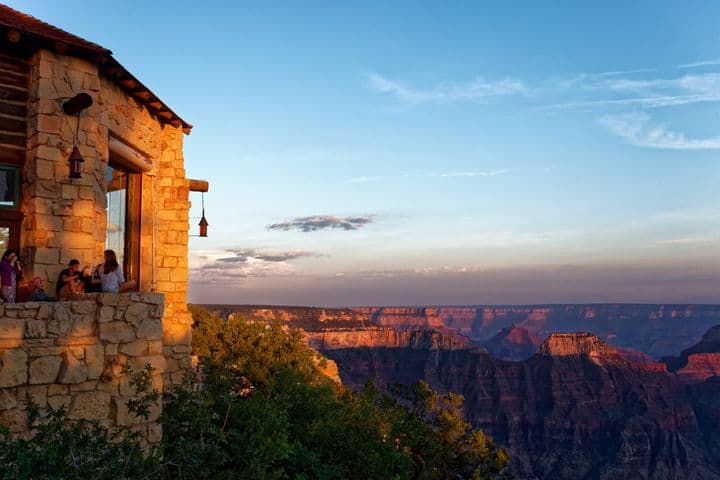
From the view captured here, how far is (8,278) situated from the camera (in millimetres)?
9312

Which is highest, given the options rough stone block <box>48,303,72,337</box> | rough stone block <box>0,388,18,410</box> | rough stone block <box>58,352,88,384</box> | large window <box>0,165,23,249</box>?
large window <box>0,165,23,249</box>

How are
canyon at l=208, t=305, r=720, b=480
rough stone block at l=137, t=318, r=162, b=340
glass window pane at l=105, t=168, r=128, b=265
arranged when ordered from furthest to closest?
canyon at l=208, t=305, r=720, b=480, glass window pane at l=105, t=168, r=128, b=265, rough stone block at l=137, t=318, r=162, b=340

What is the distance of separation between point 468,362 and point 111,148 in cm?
9980

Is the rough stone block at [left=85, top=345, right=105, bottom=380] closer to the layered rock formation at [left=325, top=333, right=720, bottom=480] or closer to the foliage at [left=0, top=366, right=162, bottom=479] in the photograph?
the foliage at [left=0, top=366, right=162, bottom=479]

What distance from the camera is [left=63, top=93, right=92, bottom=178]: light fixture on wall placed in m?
10.0

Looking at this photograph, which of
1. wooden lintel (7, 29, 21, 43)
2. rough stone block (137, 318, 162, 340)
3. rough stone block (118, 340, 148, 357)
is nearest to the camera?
rough stone block (118, 340, 148, 357)

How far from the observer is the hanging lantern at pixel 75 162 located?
32.8 ft

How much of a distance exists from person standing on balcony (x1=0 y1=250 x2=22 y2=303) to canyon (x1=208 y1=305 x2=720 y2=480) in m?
73.1

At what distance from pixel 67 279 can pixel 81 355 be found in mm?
2262

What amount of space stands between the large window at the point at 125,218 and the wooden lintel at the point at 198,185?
1929 millimetres

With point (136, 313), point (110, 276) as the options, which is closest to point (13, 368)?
point (136, 313)

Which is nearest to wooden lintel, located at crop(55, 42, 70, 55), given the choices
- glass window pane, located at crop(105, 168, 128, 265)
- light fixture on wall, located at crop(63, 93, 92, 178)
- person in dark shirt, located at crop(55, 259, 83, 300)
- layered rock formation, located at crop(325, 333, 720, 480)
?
light fixture on wall, located at crop(63, 93, 92, 178)

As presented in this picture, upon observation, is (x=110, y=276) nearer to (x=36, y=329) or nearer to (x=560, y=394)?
(x=36, y=329)

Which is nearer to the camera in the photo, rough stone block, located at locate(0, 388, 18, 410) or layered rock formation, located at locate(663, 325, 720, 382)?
rough stone block, located at locate(0, 388, 18, 410)
